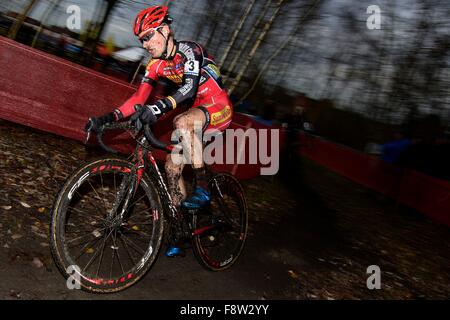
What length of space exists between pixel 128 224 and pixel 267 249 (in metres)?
2.25

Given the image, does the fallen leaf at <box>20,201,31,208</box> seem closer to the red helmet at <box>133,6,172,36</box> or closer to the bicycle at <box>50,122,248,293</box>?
the bicycle at <box>50,122,248,293</box>

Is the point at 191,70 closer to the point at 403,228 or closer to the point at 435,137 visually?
the point at 403,228

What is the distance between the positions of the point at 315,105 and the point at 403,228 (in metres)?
18.2

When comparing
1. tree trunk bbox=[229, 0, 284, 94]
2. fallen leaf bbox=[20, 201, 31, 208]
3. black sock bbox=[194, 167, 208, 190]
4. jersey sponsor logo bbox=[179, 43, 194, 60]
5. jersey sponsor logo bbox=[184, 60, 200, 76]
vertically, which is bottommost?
fallen leaf bbox=[20, 201, 31, 208]

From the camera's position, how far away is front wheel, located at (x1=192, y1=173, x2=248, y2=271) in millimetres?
4031

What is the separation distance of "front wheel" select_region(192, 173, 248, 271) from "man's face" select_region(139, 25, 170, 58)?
1.47m

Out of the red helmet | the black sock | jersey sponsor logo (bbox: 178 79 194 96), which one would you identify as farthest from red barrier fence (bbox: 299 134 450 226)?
the red helmet

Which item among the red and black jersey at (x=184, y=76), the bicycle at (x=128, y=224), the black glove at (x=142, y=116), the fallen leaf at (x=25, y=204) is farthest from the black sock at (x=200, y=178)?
the fallen leaf at (x=25, y=204)

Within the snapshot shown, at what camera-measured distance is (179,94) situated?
331cm

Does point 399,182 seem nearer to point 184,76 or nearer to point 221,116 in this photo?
point 221,116

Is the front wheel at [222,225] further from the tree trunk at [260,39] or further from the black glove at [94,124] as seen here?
the tree trunk at [260,39]

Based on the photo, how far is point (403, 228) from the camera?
8.52 m

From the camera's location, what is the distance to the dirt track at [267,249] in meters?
3.45

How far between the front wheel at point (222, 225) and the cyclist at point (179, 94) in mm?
352
